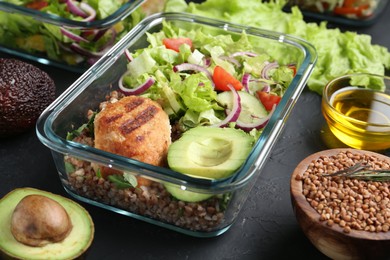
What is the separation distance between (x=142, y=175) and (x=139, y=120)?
0.27 metres

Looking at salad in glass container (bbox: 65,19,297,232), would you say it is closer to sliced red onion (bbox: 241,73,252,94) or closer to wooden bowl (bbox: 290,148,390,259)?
sliced red onion (bbox: 241,73,252,94)

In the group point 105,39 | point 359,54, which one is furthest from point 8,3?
point 359,54

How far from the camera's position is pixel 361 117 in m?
2.71

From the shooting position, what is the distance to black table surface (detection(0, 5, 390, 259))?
215 centimetres

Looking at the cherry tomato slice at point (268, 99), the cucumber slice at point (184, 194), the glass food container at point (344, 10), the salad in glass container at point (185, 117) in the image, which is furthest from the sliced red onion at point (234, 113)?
the glass food container at point (344, 10)

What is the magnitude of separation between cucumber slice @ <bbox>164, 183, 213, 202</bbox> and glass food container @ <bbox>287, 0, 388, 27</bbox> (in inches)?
78.6

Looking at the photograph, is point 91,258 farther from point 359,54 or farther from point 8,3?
point 359,54

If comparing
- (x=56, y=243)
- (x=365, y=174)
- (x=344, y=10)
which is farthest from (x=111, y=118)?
(x=344, y=10)

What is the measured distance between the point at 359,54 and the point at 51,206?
1873 millimetres

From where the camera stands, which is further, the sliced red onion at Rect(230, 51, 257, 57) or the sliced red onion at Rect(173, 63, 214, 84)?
the sliced red onion at Rect(230, 51, 257, 57)

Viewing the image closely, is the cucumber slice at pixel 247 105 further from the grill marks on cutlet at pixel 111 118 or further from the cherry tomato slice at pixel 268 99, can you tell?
the grill marks on cutlet at pixel 111 118

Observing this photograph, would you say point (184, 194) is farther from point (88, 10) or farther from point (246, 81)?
point (88, 10)

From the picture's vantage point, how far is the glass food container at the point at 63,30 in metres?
2.90

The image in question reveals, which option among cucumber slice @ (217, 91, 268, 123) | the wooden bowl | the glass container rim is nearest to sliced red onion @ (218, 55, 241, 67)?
cucumber slice @ (217, 91, 268, 123)
